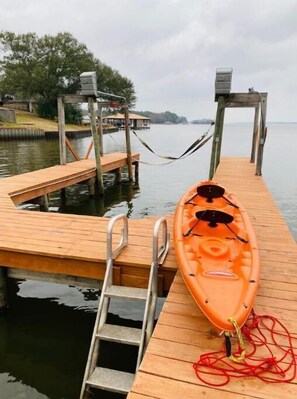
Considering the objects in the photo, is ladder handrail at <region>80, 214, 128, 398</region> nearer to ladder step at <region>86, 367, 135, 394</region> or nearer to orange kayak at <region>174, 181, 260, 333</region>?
Result: ladder step at <region>86, 367, 135, 394</region>

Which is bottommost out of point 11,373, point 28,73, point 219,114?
point 11,373

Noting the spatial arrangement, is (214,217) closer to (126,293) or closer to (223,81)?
(126,293)

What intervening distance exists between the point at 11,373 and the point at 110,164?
Result: 34.6 ft

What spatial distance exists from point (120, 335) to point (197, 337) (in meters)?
0.97

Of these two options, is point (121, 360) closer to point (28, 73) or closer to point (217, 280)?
point (217, 280)

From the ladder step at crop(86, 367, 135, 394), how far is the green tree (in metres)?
54.6

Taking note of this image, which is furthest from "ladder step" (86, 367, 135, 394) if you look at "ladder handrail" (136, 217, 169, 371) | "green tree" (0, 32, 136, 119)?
"green tree" (0, 32, 136, 119)

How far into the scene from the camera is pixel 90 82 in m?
10.8

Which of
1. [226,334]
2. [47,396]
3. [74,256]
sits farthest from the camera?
[74,256]

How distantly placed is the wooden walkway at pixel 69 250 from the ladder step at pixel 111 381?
3.89 ft

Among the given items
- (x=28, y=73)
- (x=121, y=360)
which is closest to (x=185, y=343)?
(x=121, y=360)

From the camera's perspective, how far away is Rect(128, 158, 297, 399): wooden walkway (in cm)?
241

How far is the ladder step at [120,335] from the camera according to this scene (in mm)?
3506

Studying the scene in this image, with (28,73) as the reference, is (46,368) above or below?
below
